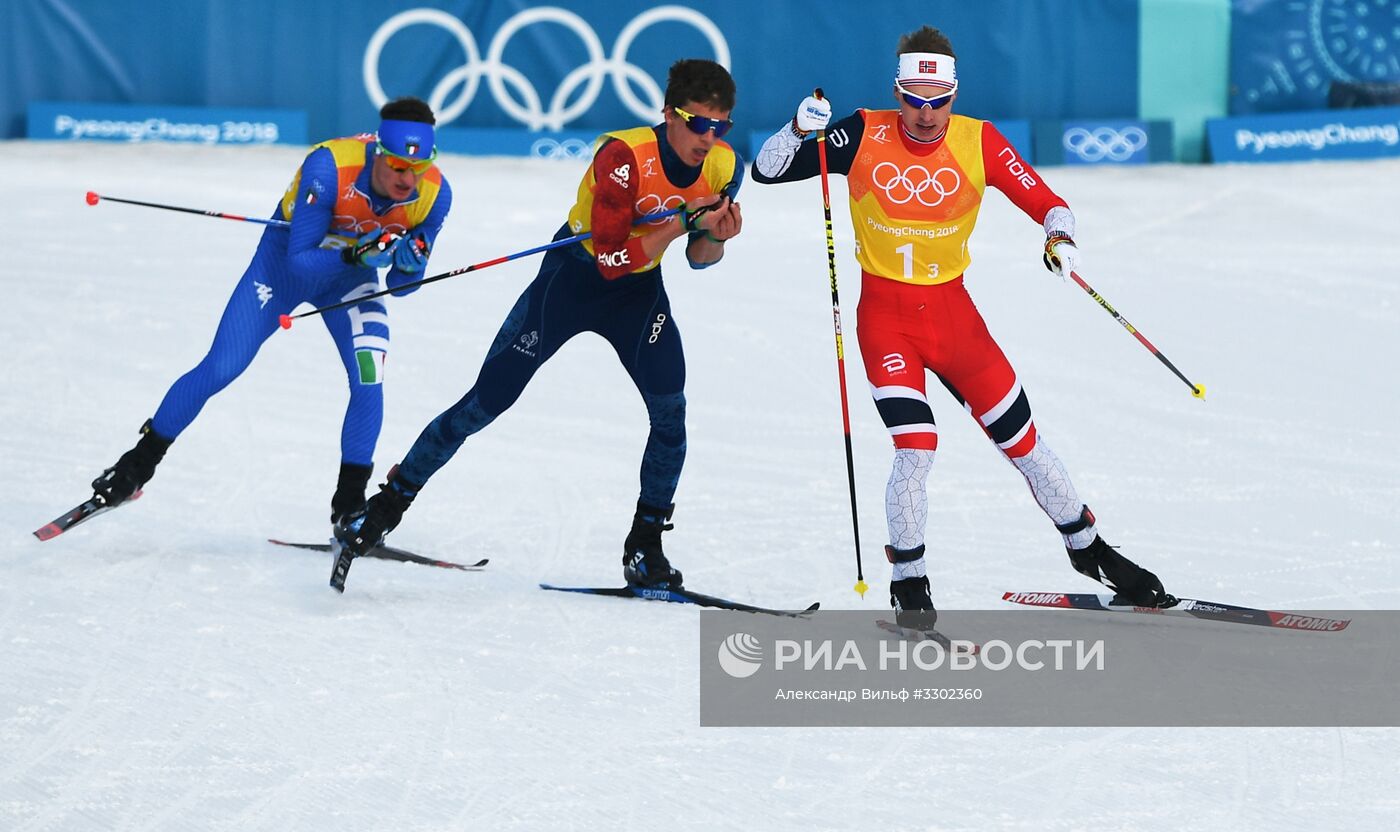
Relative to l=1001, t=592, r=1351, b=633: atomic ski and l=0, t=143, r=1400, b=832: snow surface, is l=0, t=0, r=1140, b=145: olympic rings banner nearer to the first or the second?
l=0, t=143, r=1400, b=832: snow surface

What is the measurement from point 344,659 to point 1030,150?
32.8 feet

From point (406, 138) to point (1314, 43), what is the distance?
1028 centimetres

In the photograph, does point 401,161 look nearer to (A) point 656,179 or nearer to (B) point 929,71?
(A) point 656,179

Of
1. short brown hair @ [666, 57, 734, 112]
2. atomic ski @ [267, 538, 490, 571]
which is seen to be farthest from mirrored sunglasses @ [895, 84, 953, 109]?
atomic ski @ [267, 538, 490, 571]

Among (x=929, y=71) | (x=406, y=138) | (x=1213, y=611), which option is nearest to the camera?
(x=929, y=71)

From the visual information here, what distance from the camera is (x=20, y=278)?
9797 millimetres

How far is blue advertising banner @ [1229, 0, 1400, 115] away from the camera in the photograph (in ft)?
43.9

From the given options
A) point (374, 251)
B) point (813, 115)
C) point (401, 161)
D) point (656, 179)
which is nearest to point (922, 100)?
point (813, 115)

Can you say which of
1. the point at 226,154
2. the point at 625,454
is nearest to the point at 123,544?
the point at 625,454

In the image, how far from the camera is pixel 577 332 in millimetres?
5297

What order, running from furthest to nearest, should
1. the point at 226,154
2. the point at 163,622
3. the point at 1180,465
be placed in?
the point at 226,154 → the point at 1180,465 → the point at 163,622

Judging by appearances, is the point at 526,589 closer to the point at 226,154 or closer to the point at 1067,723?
the point at 1067,723

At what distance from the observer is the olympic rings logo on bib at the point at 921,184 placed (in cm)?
488

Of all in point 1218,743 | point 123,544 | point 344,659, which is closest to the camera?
point 1218,743
